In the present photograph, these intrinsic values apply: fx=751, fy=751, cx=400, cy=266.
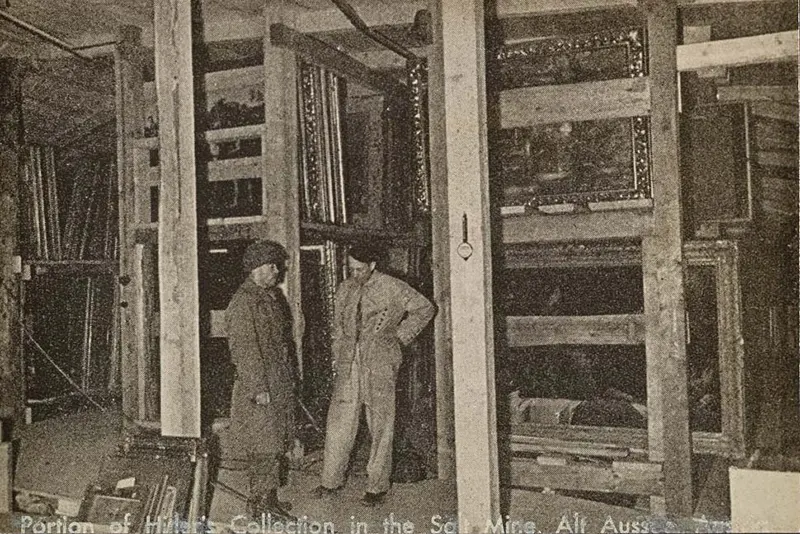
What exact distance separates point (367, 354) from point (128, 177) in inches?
101

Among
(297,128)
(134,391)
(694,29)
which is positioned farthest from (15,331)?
(694,29)

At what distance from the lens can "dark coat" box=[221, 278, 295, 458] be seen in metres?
5.05

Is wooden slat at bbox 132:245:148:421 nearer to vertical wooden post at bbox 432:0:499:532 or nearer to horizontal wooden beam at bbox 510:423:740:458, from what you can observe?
horizontal wooden beam at bbox 510:423:740:458

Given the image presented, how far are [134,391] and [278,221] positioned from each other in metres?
2.08

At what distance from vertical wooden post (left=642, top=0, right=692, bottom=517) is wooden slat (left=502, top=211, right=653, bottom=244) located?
0.44 ft

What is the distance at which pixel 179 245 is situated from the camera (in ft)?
15.1

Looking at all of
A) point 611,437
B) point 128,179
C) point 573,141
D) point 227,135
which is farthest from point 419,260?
point 128,179

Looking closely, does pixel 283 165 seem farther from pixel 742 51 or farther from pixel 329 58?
pixel 742 51

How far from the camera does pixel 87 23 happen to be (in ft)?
20.1

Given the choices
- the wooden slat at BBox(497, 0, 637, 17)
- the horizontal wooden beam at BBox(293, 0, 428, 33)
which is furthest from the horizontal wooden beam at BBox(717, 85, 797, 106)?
the horizontal wooden beam at BBox(293, 0, 428, 33)

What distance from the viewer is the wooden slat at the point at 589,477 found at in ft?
16.7

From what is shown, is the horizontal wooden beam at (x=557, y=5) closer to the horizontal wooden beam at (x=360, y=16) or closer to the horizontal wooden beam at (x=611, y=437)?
the horizontal wooden beam at (x=360, y=16)

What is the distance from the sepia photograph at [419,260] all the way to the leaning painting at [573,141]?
0.06 feet

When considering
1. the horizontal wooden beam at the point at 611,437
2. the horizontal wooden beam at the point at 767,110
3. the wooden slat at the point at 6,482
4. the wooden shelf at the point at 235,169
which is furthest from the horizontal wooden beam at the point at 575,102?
the wooden slat at the point at 6,482
